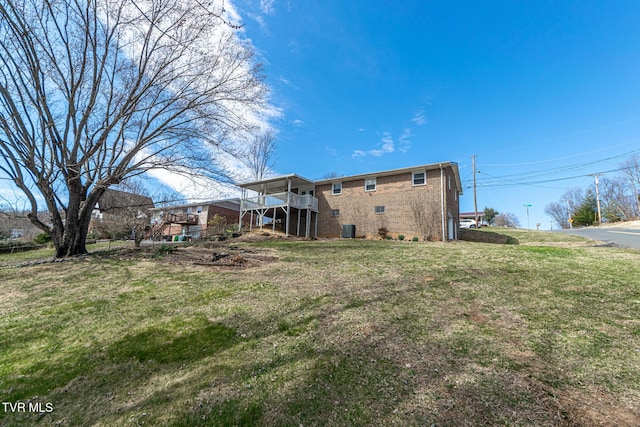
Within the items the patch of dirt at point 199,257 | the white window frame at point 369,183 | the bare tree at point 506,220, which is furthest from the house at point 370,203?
the bare tree at point 506,220

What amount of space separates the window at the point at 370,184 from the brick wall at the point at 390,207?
222 mm

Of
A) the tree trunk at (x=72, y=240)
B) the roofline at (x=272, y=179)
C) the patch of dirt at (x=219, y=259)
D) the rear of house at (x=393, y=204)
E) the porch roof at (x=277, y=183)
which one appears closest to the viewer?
the patch of dirt at (x=219, y=259)

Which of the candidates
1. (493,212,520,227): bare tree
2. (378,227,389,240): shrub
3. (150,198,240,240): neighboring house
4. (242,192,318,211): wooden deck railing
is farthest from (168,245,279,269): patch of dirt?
(493,212,520,227): bare tree

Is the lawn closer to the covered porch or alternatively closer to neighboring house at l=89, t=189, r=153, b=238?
neighboring house at l=89, t=189, r=153, b=238

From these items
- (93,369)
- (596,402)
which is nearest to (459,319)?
(596,402)

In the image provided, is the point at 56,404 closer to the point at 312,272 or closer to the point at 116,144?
the point at 312,272

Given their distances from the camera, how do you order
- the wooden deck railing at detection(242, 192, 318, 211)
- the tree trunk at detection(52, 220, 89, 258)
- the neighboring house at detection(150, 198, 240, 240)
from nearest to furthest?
the tree trunk at detection(52, 220, 89, 258), the wooden deck railing at detection(242, 192, 318, 211), the neighboring house at detection(150, 198, 240, 240)

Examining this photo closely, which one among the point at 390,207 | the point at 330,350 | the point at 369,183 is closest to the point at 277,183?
the point at 369,183

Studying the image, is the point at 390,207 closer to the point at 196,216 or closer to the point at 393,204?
the point at 393,204

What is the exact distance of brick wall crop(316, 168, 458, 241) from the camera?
49.4ft

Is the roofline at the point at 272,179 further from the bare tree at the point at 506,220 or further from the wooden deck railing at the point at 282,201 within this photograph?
the bare tree at the point at 506,220

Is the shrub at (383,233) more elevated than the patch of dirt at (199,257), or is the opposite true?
the shrub at (383,233)

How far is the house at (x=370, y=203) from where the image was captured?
15086 millimetres

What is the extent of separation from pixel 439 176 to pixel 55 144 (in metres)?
17.1
